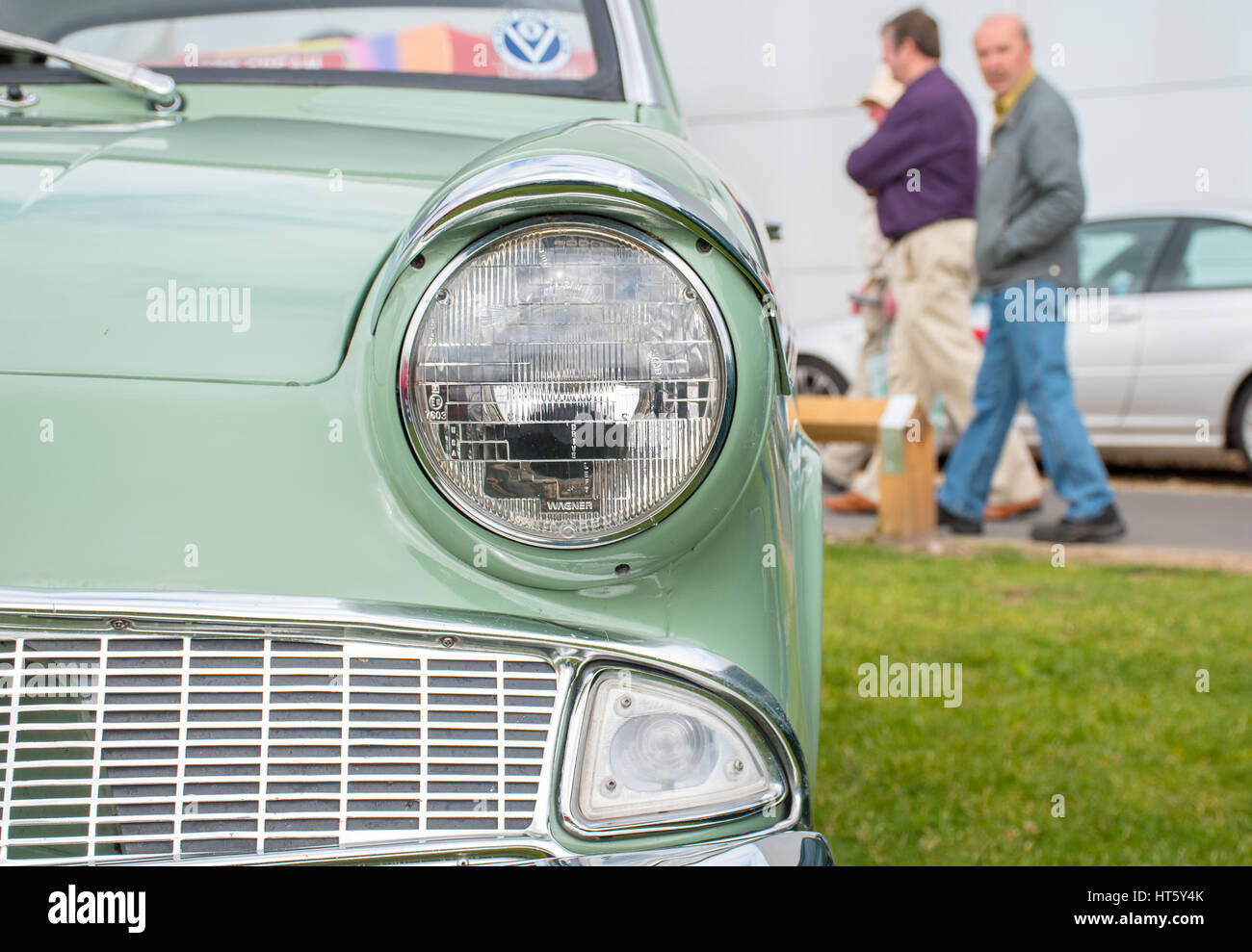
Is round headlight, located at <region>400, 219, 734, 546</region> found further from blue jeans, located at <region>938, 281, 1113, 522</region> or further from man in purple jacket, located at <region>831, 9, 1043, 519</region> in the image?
man in purple jacket, located at <region>831, 9, 1043, 519</region>

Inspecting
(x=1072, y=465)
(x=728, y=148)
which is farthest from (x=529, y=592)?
(x=728, y=148)

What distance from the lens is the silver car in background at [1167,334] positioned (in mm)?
5934

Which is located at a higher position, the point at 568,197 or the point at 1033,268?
the point at 1033,268

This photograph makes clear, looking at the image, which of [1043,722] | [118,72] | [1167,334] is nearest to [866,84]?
[1167,334]

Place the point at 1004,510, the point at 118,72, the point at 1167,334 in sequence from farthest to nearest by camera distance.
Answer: the point at 1167,334 → the point at 1004,510 → the point at 118,72

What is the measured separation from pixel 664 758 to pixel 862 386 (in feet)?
17.0

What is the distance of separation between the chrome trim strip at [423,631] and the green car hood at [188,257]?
220 mm

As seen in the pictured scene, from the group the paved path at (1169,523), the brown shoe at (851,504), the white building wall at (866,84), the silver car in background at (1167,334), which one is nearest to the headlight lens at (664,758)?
the paved path at (1169,523)

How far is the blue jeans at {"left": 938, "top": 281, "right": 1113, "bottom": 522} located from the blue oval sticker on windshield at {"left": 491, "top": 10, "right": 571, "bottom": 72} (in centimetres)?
307

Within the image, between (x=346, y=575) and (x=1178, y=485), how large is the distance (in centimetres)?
624

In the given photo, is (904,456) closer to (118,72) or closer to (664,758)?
(118,72)

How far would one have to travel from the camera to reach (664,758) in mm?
1140
